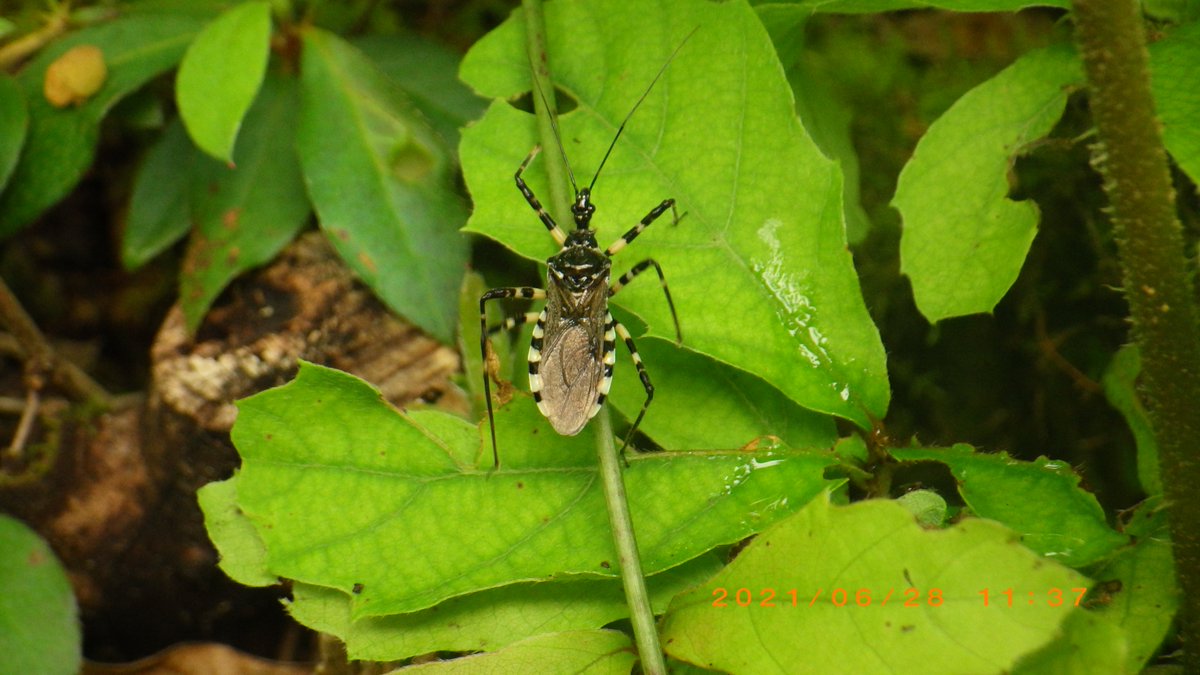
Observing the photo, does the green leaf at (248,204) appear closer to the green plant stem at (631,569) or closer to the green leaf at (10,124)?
the green leaf at (10,124)

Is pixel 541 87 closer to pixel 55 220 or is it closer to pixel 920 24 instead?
pixel 920 24

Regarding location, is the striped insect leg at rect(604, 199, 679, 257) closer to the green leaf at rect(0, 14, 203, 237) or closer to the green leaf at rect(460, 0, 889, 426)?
the green leaf at rect(460, 0, 889, 426)

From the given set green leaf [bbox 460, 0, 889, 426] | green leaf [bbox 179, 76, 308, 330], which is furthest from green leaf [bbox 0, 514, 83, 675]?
green leaf [bbox 460, 0, 889, 426]

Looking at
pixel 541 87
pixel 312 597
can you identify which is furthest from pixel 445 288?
Answer: pixel 312 597

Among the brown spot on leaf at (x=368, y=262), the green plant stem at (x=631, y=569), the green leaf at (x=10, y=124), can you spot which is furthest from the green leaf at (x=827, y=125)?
the green leaf at (x=10, y=124)

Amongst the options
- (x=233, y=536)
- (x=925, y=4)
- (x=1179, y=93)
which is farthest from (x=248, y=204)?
(x=1179, y=93)

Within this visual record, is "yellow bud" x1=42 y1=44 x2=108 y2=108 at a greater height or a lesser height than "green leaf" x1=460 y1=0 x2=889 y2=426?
lesser

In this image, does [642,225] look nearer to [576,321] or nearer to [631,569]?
[576,321]
